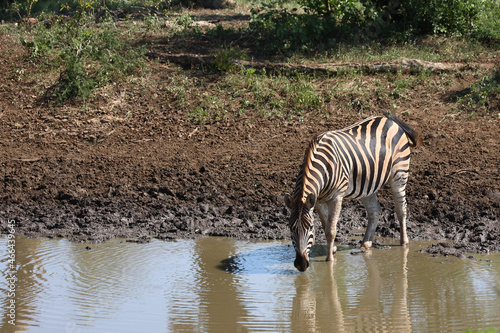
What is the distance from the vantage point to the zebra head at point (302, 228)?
6719mm

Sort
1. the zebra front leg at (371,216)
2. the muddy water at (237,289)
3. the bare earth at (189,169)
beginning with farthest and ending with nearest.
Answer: the bare earth at (189,169), the zebra front leg at (371,216), the muddy water at (237,289)

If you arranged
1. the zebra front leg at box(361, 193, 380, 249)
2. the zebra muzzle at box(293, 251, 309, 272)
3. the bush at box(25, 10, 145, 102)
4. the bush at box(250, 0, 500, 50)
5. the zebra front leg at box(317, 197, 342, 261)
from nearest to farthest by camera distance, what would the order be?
the zebra muzzle at box(293, 251, 309, 272) < the zebra front leg at box(317, 197, 342, 261) < the zebra front leg at box(361, 193, 380, 249) < the bush at box(25, 10, 145, 102) < the bush at box(250, 0, 500, 50)

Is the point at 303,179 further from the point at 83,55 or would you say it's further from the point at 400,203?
the point at 83,55

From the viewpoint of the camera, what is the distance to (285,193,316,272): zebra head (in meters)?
6.72

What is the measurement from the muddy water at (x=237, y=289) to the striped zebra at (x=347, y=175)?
0.52 m

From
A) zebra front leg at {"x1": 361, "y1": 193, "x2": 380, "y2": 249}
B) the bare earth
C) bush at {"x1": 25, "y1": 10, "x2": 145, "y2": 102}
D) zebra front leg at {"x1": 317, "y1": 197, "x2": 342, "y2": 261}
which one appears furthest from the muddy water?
bush at {"x1": 25, "y1": 10, "x2": 145, "y2": 102}

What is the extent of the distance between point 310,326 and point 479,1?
11.4m

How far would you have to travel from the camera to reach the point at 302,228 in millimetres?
6789

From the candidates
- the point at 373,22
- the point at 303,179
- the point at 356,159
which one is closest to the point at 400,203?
the point at 356,159

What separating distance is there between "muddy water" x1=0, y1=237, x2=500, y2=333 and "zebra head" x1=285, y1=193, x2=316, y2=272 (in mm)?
351

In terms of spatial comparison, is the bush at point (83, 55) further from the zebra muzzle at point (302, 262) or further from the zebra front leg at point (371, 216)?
the zebra muzzle at point (302, 262)

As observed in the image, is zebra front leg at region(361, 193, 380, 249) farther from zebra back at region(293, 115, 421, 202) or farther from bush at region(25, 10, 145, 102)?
bush at region(25, 10, 145, 102)

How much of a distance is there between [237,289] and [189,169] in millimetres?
4444

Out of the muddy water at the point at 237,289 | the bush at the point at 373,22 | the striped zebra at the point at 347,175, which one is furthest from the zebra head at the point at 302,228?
the bush at the point at 373,22
